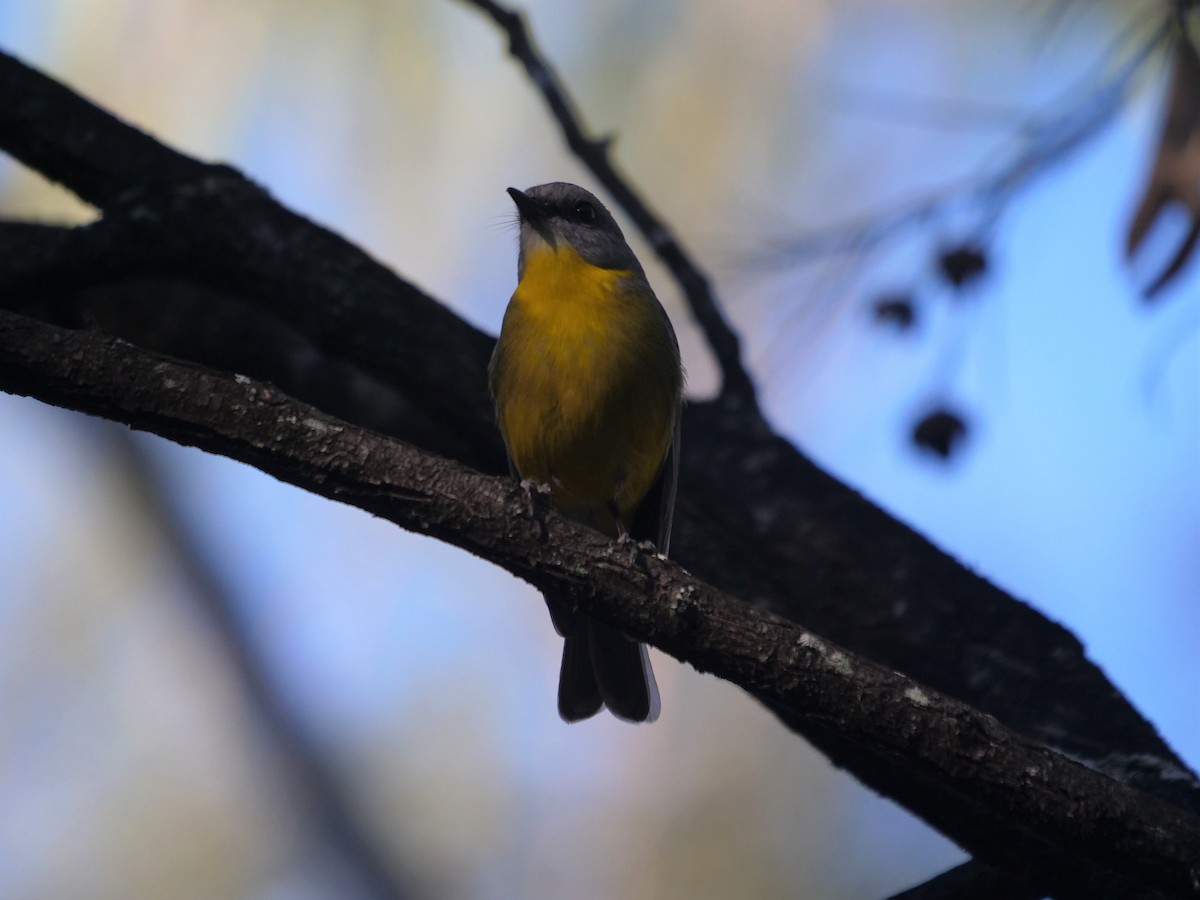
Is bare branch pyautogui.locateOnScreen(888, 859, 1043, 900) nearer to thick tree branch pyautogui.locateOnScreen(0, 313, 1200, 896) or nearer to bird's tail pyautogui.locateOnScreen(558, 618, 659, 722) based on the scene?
thick tree branch pyautogui.locateOnScreen(0, 313, 1200, 896)

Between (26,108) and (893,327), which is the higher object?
(893,327)

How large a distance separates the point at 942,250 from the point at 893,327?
0.34m

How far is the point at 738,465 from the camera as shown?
533 centimetres

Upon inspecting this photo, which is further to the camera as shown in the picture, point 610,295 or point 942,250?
point 610,295

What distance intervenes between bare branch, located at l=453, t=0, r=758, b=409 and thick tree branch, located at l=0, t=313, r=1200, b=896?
2.25 m

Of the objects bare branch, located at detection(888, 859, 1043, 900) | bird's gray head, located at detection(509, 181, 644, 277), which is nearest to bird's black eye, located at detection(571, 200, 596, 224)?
bird's gray head, located at detection(509, 181, 644, 277)

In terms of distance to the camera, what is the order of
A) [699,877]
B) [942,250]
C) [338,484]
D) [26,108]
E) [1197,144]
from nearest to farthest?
[338,484] < [1197,144] < [942,250] < [26,108] < [699,877]

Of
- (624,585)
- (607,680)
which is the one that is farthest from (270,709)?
(624,585)

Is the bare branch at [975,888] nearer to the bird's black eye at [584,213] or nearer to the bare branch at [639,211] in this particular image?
the bare branch at [639,211]

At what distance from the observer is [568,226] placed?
567 centimetres

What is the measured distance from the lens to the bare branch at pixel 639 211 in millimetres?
5520

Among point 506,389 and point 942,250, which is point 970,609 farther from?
point 506,389

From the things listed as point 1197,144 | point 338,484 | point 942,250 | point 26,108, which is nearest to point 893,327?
point 942,250

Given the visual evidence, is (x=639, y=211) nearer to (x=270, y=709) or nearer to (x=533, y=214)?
(x=533, y=214)
